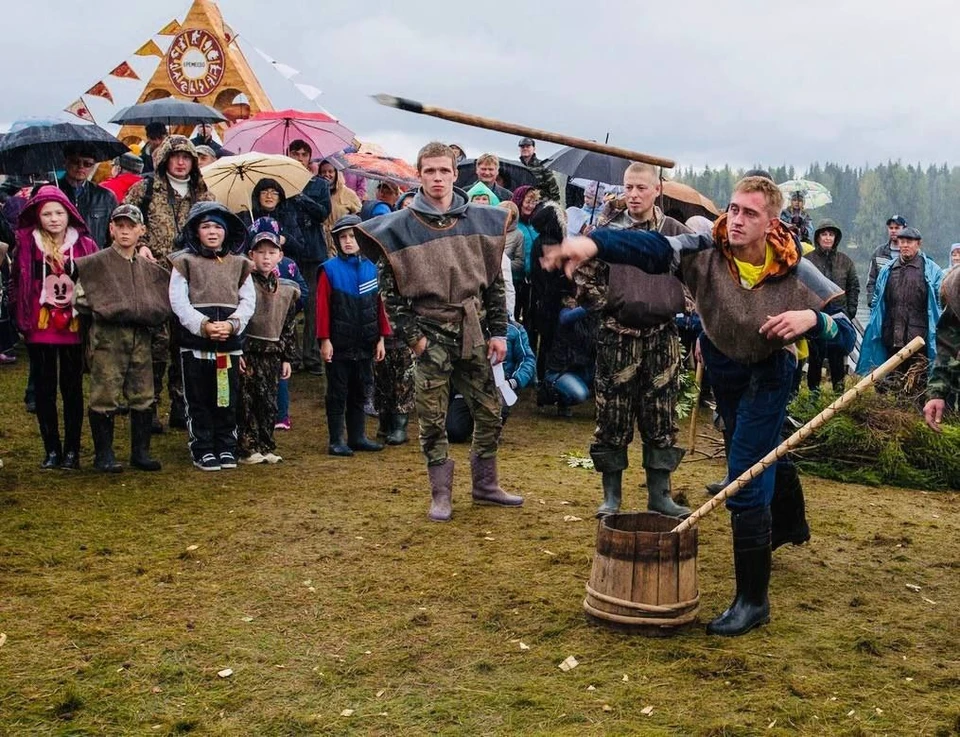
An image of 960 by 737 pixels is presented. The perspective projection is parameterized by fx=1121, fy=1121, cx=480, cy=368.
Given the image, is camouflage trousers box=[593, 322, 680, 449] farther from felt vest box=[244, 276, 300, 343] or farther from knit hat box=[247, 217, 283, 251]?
knit hat box=[247, 217, 283, 251]

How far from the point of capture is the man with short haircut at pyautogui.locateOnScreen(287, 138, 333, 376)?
11.4 metres

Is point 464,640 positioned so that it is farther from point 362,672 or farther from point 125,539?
point 125,539

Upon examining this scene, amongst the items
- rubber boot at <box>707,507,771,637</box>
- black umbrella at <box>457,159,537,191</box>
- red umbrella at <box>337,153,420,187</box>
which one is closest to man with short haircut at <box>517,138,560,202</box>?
black umbrella at <box>457,159,537,191</box>

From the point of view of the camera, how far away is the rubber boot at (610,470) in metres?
6.72

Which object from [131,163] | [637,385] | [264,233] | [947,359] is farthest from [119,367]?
[131,163]

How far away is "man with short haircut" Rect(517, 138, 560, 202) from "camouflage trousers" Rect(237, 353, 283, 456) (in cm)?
284

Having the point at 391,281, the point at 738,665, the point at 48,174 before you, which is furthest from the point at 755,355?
the point at 48,174

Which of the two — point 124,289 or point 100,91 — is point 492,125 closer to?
point 124,289

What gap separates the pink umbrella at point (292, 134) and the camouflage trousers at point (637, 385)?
271 inches

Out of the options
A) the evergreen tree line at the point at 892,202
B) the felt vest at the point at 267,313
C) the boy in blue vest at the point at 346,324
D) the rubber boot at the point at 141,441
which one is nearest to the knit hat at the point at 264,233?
the felt vest at the point at 267,313

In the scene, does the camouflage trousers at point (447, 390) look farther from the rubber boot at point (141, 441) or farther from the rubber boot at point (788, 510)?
the rubber boot at point (141, 441)

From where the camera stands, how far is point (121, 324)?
788 centimetres

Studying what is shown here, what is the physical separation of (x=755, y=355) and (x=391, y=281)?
8.32 ft

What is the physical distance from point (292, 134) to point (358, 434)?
4.84m
